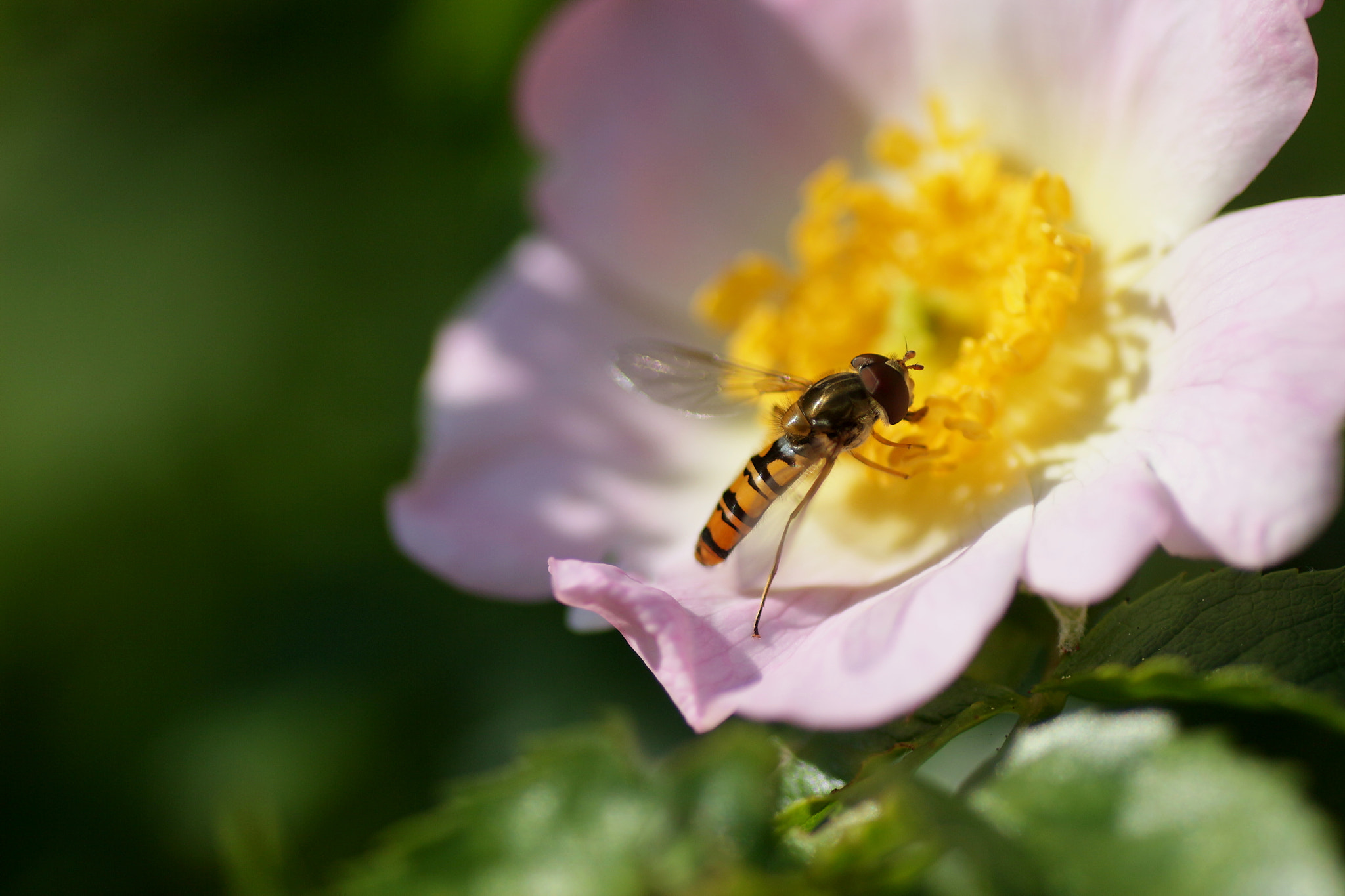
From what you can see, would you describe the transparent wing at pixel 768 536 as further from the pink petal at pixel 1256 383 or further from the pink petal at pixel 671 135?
the pink petal at pixel 671 135

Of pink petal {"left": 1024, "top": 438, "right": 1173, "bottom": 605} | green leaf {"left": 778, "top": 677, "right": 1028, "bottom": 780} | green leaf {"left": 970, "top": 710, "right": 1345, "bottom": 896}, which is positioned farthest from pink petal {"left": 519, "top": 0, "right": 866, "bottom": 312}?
green leaf {"left": 970, "top": 710, "right": 1345, "bottom": 896}

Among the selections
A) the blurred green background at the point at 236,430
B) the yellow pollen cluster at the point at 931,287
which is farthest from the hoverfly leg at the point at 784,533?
the blurred green background at the point at 236,430

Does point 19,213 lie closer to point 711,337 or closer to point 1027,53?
point 711,337

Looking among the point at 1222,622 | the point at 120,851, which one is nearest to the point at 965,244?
the point at 1222,622

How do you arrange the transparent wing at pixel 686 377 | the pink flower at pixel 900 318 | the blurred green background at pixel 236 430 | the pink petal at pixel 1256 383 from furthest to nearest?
the blurred green background at pixel 236 430 → the transparent wing at pixel 686 377 → the pink flower at pixel 900 318 → the pink petal at pixel 1256 383

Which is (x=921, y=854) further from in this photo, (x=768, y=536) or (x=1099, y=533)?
(x=768, y=536)

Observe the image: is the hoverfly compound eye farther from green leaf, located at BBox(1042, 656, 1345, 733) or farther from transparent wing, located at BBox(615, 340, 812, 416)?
green leaf, located at BBox(1042, 656, 1345, 733)

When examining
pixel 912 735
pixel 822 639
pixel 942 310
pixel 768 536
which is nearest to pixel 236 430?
pixel 768 536
